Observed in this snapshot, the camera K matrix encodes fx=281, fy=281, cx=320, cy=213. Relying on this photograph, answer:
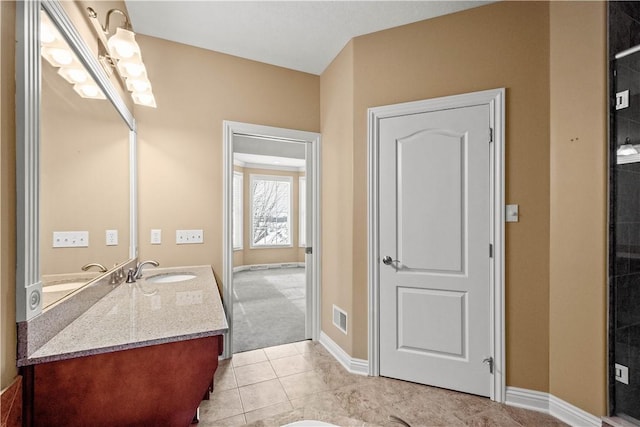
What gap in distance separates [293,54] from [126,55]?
4.72 feet

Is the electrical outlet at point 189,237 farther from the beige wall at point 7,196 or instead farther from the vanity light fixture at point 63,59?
the beige wall at point 7,196

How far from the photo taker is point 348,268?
241 cm

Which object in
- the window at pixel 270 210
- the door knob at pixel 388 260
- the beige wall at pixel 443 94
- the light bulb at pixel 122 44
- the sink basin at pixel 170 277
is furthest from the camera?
the window at pixel 270 210

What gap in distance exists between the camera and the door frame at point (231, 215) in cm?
254

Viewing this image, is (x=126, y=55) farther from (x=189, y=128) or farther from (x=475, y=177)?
(x=475, y=177)

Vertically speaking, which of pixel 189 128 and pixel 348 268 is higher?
pixel 189 128

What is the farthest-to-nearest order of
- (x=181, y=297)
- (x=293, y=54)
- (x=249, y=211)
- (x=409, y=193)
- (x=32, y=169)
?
(x=249, y=211) < (x=293, y=54) < (x=409, y=193) < (x=181, y=297) < (x=32, y=169)

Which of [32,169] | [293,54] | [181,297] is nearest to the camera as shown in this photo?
[32,169]

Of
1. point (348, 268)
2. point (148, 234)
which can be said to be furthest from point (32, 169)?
point (348, 268)

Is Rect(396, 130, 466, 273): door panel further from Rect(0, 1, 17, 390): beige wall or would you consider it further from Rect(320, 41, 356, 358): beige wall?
Rect(0, 1, 17, 390): beige wall

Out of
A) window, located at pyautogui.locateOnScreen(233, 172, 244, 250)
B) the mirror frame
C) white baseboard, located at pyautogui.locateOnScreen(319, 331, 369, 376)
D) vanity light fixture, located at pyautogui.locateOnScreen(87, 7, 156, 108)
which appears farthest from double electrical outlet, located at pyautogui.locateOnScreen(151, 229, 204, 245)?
window, located at pyautogui.locateOnScreen(233, 172, 244, 250)

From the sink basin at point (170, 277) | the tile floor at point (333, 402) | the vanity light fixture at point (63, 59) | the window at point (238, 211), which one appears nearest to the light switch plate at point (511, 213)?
the tile floor at point (333, 402)

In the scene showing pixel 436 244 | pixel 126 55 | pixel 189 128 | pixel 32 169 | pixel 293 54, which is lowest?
pixel 436 244

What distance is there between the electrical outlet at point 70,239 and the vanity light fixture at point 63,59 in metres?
0.66
